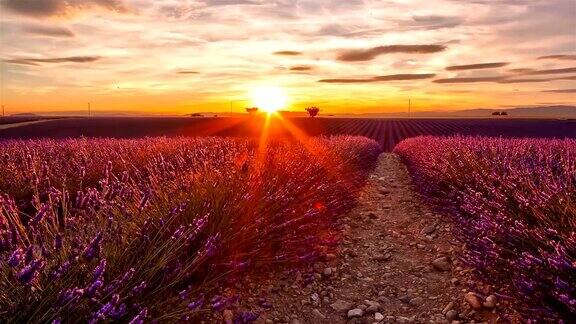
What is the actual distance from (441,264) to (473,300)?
1054mm

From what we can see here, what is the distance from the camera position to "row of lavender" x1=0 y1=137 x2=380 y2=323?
229cm

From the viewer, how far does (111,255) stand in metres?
2.96

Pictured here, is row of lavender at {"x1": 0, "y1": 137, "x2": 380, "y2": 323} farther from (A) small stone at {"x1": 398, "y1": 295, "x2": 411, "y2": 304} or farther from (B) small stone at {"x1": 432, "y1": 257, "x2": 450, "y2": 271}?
(B) small stone at {"x1": 432, "y1": 257, "x2": 450, "y2": 271}

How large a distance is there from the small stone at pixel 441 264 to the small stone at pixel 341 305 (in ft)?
4.13

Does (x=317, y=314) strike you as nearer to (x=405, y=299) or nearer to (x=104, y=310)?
(x=405, y=299)

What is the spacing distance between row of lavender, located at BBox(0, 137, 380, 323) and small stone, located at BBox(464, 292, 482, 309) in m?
1.50

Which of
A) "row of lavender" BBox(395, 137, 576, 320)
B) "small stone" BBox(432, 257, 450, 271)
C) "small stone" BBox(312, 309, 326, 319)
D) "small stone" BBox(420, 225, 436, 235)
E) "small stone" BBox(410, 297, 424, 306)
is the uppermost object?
"row of lavender" BBox(395, 137, 576, 320)

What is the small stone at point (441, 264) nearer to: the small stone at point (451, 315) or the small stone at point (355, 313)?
the small stone at point (451, 315)

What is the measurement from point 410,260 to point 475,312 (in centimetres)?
153

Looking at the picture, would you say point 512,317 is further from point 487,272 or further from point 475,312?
point 487,272

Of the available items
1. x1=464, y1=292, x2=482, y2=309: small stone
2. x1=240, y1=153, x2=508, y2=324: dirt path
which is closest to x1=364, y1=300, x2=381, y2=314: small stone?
x1=240, y1=153, x2=508, y2=324: dirt path

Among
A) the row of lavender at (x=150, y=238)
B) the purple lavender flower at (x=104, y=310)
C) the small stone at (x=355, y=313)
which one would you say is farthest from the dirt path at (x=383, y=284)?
the purple lavender flower at (x=104, y=310)

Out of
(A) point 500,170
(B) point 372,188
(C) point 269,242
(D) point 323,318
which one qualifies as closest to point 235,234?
(C) point 269,242

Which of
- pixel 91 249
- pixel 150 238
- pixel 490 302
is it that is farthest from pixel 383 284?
pixel 91 249
